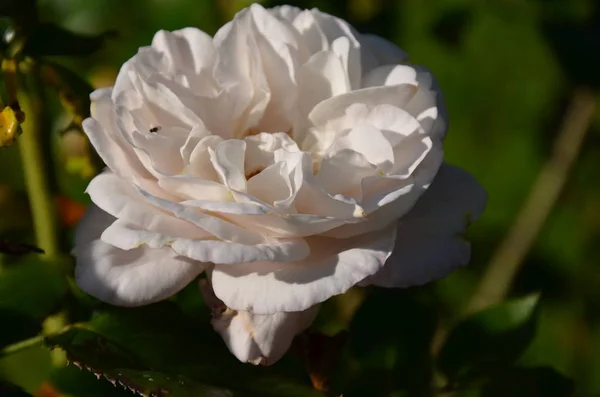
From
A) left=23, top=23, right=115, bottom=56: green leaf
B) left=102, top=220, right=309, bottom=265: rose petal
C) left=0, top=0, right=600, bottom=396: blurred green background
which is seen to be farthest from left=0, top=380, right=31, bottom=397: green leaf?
left=0, top=0, right=600, bottom=396: blurred green background

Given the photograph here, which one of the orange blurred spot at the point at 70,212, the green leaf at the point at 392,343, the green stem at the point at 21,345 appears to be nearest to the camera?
the green stem at the point at 21,345

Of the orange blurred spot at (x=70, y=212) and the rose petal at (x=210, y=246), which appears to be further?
the orange blurred spot at (x=70, y=212)

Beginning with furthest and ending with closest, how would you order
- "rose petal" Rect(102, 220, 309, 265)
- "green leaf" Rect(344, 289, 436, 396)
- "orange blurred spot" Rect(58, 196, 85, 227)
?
"orange blurred spot" Rect(58, 196, 85, 227), "green leaf" Rect(344, 289, 436, 396), "rose petal" Rect(102, 220, 309, 265)

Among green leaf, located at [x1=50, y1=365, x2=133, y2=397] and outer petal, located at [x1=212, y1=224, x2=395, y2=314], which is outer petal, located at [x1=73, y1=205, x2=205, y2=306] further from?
green leaf, located at [x1=50, y1=365, x2=133, y2=397]

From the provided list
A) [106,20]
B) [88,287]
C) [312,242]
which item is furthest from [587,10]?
[88,287]

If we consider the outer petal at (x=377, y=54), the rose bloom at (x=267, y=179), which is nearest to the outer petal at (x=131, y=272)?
the rose bloom at (x=267, y=179)

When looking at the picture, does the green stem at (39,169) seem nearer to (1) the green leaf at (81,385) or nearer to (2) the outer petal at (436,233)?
(1) the green leaf at (81,385)

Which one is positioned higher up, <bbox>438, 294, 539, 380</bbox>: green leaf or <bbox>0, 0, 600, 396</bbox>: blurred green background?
<bbox>438, 294, 539, 380</bbox>: green leaf
